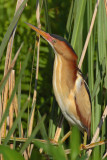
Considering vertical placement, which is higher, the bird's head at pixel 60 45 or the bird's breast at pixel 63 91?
the bird's head at pixel 60 45

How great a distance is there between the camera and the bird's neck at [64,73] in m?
1.73

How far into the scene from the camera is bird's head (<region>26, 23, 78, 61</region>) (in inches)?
64.6

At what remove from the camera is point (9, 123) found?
1.59 m

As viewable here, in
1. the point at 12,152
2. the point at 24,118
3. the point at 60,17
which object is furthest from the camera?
the point at 60,17

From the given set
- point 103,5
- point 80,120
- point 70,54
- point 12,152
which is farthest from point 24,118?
point 12,152

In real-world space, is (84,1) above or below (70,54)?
above

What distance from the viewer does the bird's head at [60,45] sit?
164 cm

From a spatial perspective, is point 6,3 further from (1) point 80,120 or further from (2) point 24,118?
(1) point 80,120

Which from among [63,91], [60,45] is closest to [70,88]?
[63,91]

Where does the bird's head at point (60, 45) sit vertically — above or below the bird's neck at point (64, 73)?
above

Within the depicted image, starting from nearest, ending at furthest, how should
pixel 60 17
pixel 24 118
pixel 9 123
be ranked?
pixel 9 123 < pixel 24 118 < pixel 60 17

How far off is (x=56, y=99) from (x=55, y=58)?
22cm

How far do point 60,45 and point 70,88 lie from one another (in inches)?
9.7

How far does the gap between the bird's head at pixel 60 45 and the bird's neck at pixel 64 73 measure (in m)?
0.03
